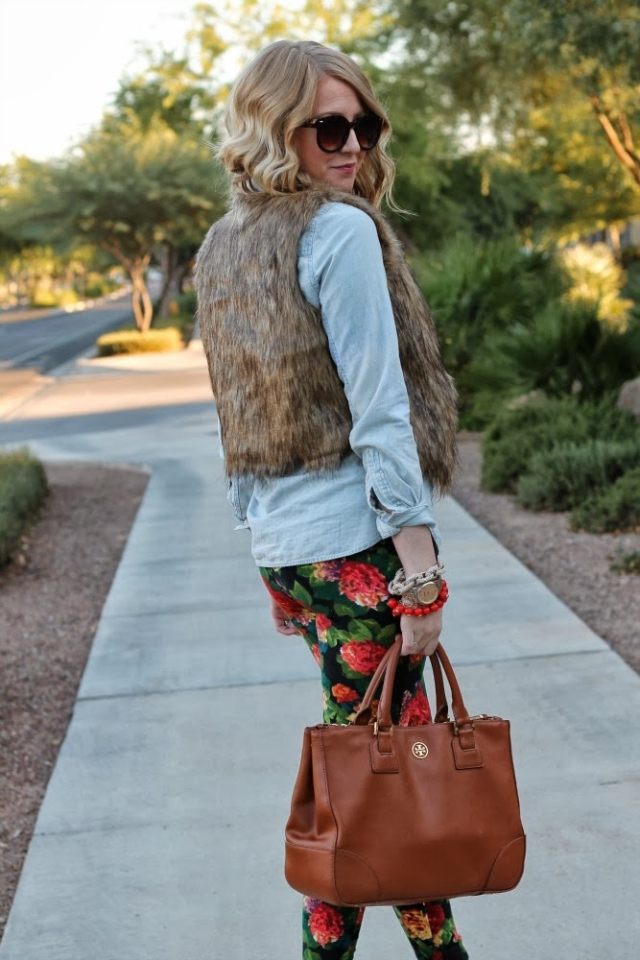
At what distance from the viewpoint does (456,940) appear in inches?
90.8

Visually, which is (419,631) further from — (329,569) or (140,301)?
(140,301)

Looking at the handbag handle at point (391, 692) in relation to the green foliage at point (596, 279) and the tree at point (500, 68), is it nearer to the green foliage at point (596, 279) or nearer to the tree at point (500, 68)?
the tree at point (500, 68)

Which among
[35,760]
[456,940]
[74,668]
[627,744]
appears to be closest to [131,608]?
[74,668]

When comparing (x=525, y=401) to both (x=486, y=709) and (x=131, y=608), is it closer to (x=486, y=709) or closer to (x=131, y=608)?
(x=131, y=608)

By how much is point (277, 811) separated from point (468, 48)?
49.0 feet

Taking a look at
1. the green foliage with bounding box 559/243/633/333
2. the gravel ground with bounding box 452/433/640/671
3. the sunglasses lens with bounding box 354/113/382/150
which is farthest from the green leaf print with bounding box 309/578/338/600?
the green foliage with bounding box 559/243/633/333

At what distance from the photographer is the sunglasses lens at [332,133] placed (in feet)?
7.20

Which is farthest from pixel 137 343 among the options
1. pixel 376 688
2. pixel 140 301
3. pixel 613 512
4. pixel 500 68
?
pixel 376 688

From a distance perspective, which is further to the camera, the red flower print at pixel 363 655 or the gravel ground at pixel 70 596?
the gravel ground at pixel 70 596

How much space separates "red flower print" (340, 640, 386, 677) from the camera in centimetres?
214

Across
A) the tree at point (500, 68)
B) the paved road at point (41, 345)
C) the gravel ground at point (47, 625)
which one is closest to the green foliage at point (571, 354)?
the tree at point (500, 68)

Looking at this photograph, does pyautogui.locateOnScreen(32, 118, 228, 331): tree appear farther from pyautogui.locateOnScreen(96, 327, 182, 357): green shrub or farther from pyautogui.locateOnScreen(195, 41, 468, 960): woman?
pyautogui.locateOnScreen(195, 41, 468, 960): woman

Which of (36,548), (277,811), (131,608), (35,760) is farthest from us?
(36,548)

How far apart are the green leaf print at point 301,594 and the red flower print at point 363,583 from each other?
0.09 meters
